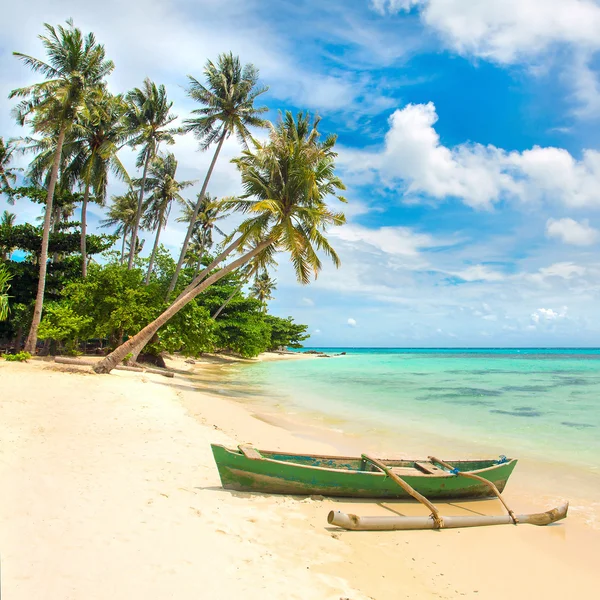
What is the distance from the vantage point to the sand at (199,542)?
3.04 metres

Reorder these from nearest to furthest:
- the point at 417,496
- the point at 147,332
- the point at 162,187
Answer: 1. the point at 417,496
2. the point at 147,332
3. the point at 162,187

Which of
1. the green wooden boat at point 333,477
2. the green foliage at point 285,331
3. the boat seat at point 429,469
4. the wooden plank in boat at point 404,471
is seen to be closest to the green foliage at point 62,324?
the green wooden boat at point 333,477

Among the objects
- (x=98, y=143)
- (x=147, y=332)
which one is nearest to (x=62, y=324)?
(x=147, y=332)

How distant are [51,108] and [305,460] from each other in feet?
56.6

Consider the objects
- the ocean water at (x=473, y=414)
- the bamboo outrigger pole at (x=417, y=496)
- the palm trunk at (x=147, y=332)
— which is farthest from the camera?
the palm trunk at (x=147, y=332)

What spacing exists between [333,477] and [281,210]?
1196 centimetres

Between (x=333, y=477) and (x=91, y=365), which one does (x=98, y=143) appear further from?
(x=333, y=477)

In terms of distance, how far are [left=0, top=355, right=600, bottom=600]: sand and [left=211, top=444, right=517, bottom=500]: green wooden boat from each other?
0.58 feet

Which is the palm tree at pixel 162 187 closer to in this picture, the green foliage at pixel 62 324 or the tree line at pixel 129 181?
the tree line at pixel 129 181

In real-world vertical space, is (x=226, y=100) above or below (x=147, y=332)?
above

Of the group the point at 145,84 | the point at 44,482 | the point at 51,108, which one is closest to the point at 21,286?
the point at 51,108

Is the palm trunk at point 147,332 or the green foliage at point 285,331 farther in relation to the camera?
the green foliage at point 285,331

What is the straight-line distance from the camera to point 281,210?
15.8 meters

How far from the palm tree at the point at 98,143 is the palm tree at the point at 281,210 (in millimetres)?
6898
